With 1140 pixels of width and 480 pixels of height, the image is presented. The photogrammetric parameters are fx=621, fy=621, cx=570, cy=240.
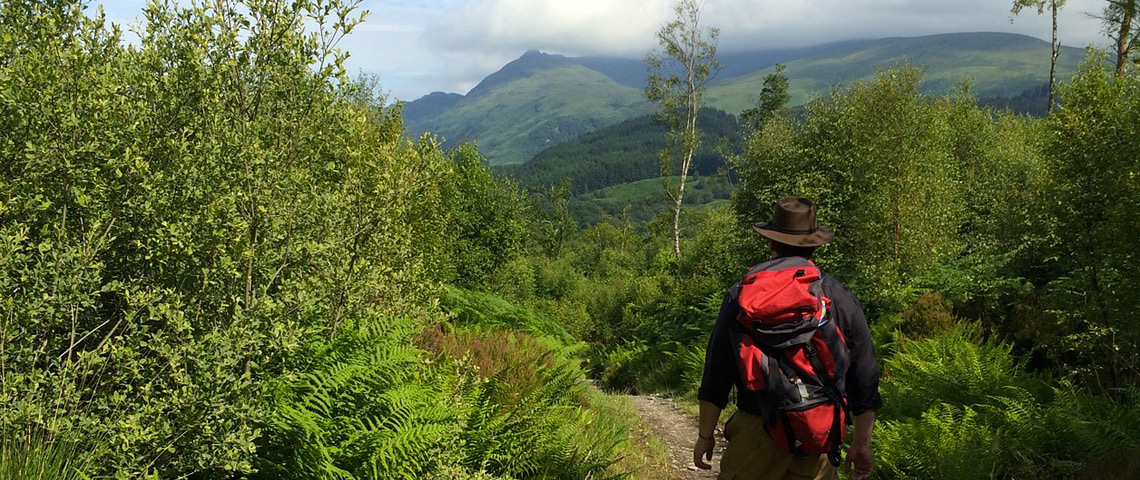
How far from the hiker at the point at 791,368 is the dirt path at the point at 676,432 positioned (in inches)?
158

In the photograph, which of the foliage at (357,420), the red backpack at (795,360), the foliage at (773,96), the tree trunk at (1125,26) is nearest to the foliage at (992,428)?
the red backpack at (795,360)

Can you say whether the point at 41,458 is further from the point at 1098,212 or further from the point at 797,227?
the point at 1098,212

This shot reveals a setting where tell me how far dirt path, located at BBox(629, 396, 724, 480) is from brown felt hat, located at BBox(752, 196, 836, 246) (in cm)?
462

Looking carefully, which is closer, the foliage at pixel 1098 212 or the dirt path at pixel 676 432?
the foliage at pixel 1098 212

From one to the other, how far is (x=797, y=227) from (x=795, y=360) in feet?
3.20

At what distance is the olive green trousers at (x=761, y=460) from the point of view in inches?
159

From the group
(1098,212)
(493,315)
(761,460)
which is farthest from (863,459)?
(493,315)

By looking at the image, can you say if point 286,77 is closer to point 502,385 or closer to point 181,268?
point 181,268

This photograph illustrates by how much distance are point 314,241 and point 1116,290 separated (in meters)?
9.43

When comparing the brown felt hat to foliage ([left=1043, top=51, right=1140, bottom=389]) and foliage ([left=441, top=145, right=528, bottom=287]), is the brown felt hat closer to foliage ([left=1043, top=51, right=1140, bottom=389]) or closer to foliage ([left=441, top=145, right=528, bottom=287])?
foliage ([left=1043, top=51, right=1140, bottom=389])

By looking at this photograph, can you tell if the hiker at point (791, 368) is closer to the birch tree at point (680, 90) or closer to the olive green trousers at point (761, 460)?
the olive green trousers at point (761, 460)

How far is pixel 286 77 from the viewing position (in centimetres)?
551

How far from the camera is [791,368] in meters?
3.86

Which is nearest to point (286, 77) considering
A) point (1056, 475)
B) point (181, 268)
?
point (181, 268)
